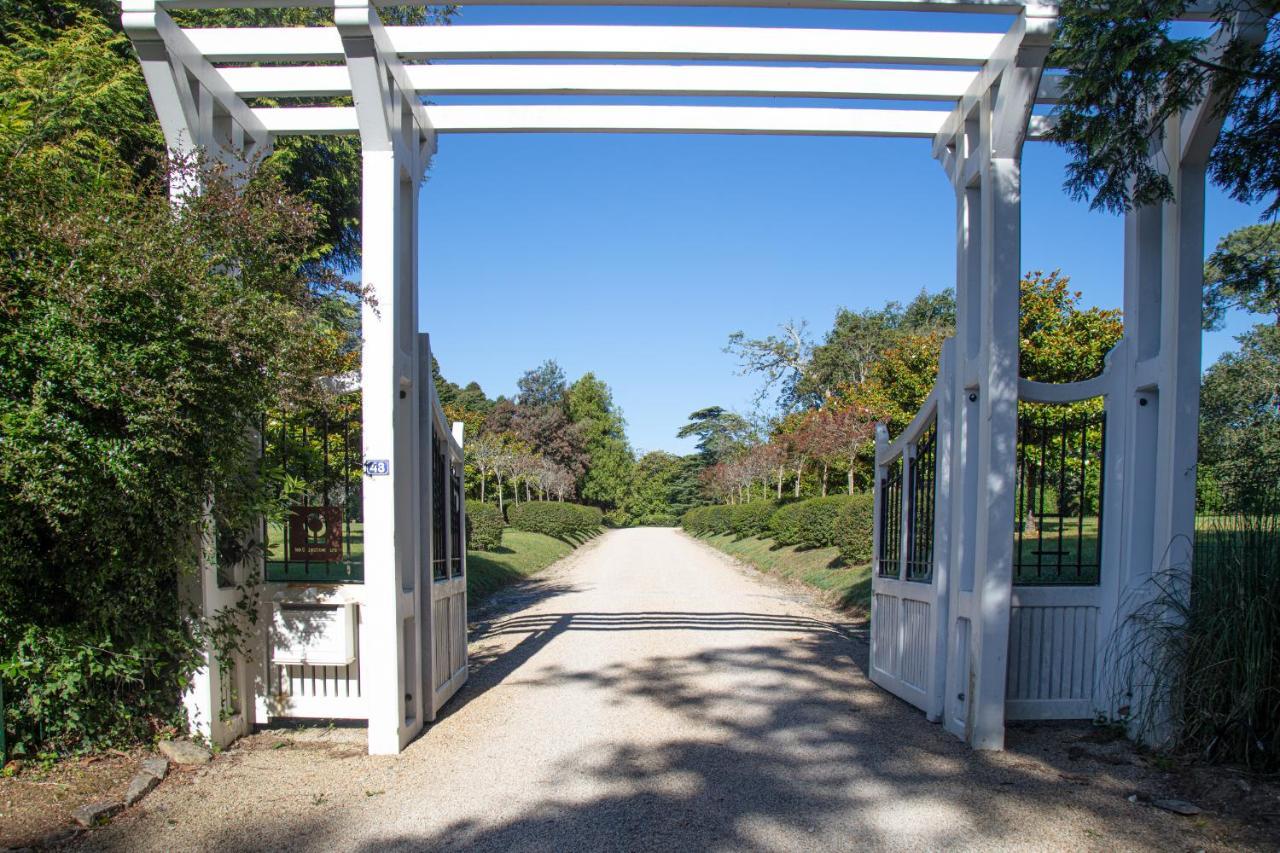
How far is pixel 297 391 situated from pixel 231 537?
121 centimetres

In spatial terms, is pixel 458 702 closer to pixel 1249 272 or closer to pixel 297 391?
pixel 297 391

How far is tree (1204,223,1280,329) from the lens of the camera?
5418mm

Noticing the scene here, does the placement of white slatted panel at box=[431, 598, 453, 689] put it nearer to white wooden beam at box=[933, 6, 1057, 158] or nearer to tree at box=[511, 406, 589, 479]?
white wooden beam at box=[933, 6, 1057, 158]

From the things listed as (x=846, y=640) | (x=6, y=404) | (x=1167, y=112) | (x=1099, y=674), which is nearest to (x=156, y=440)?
(x=6, y=404)

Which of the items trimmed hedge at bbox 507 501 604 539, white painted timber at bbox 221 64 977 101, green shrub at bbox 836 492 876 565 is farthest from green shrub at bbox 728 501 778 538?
white painted timber at bbox 221 64 977 101

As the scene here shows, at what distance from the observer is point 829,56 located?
18.8 feet

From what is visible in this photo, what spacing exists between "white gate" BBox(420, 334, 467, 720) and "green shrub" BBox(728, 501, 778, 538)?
68.1ft

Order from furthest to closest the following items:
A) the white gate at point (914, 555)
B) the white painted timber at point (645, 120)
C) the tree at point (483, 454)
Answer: the tree at point (483, 454), the white painted timber at point (645, 120), the white gate at point (914, 555)

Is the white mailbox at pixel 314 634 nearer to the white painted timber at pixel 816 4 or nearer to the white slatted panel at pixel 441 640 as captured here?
the white slatted panel at pixel 441 640

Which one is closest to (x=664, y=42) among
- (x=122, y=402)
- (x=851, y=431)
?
(x=122, y=402)

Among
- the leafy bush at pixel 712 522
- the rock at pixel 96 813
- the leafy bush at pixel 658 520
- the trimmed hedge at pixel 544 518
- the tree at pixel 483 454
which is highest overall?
the rock at pixel 96 813

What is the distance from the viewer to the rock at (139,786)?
14.8 ft

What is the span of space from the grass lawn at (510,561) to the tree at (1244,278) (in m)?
11.6

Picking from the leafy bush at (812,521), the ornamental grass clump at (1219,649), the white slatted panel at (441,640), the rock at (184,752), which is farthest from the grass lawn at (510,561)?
the ornamental grass clump at (1219,649)
